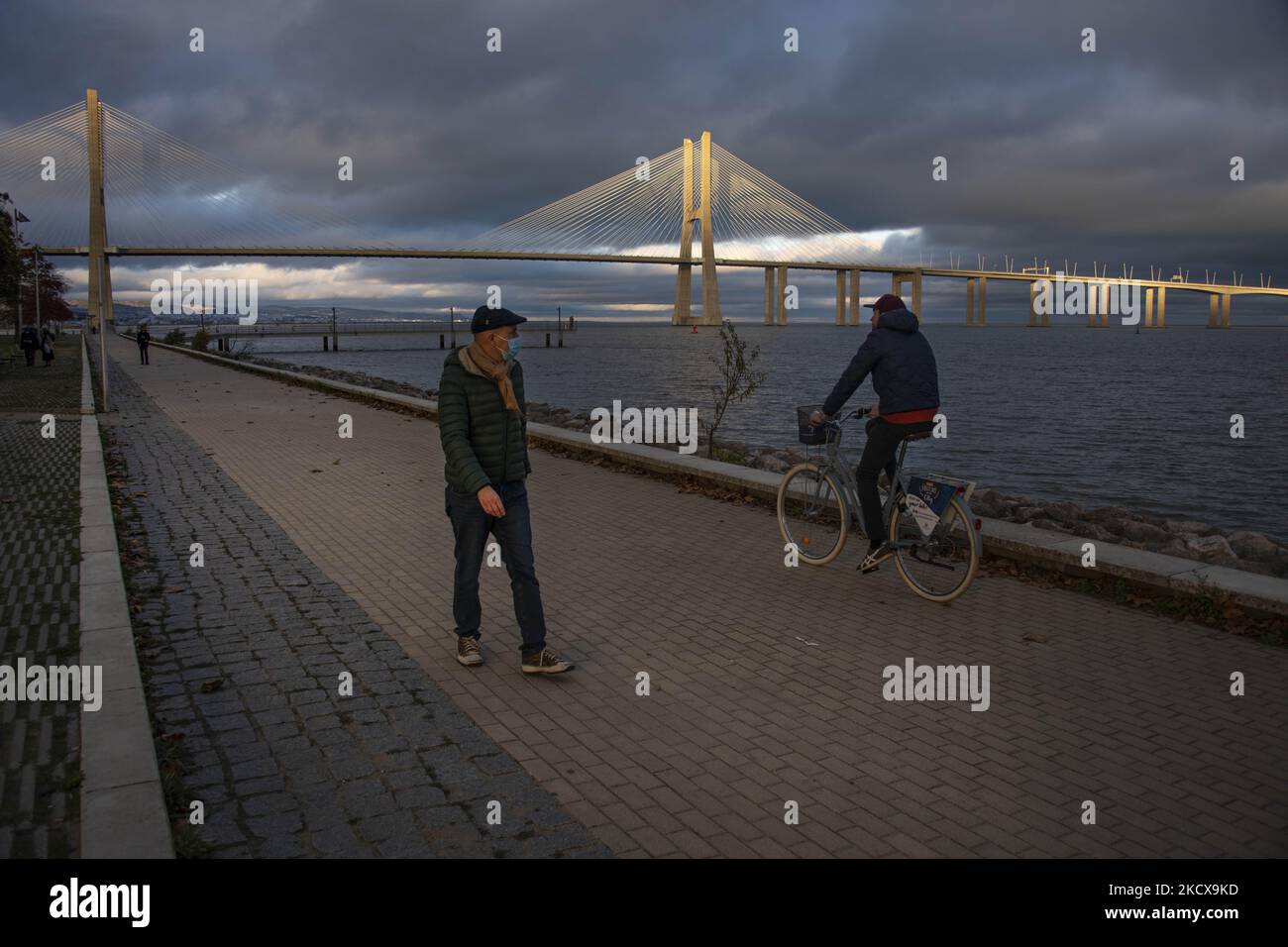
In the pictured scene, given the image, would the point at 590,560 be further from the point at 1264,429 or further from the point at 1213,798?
the point at 1264,429

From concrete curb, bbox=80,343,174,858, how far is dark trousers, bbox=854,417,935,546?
14.0 feet

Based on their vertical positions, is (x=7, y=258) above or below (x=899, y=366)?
above

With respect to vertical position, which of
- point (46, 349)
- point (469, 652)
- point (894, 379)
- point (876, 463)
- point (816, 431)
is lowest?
point (469, 652)

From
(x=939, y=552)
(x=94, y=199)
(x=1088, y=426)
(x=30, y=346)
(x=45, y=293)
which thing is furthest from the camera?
(x=45, y=293)

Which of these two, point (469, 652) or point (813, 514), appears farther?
point (813, 514)

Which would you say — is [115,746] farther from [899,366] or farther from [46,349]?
[46,349]

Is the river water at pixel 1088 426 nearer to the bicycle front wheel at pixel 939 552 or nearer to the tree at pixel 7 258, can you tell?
the bicycle front wheel at pixel 939 552

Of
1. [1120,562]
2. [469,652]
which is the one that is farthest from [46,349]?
[1120,562]

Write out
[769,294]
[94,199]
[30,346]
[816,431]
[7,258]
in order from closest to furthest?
[816,431] → [7,258] → [30,346] → [94,199] → [769,294]

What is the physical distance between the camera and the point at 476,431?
16.4ft

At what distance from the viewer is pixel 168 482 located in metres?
10.9

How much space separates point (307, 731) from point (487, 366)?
5.95ft

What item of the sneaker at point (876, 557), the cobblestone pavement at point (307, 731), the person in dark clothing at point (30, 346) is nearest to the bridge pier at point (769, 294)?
the person in dark clothing at point (30, 346)

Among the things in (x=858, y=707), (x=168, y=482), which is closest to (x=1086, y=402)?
(x=168, y=482)
